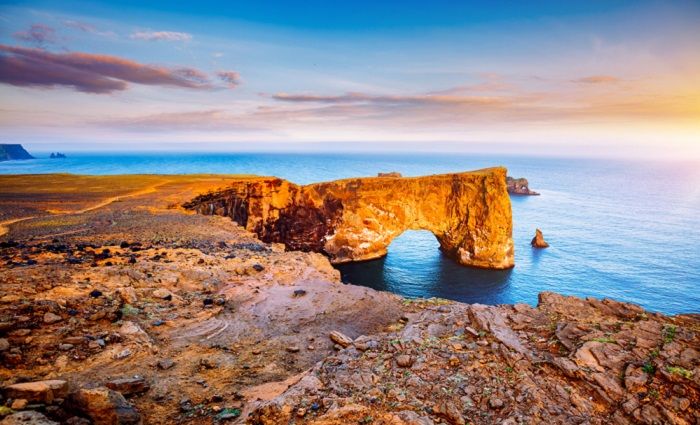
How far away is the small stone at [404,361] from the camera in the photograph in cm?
870

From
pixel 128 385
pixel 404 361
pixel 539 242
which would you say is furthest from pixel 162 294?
pixel 539 242

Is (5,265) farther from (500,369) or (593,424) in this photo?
(593,424)

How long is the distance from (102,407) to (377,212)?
4986 centimetres

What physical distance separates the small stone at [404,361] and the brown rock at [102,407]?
20.7ft

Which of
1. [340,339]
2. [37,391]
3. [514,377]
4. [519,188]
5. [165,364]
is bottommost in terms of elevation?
[340,339]

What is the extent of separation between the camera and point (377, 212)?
5506 cm

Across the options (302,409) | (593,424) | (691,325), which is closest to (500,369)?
(593,424)

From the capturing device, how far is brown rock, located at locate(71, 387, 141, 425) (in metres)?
6.18

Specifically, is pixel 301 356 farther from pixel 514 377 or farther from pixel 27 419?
pixel 27 419

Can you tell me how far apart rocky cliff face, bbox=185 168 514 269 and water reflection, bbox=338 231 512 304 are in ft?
9.39

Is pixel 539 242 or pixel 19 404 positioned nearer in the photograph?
pixel 19 404

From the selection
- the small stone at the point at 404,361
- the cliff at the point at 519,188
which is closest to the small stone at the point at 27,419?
the small stone at the point at 404,361

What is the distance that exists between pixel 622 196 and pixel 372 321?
132387 mm

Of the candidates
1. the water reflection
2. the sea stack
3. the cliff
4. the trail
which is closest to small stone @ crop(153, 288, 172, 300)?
the trail
